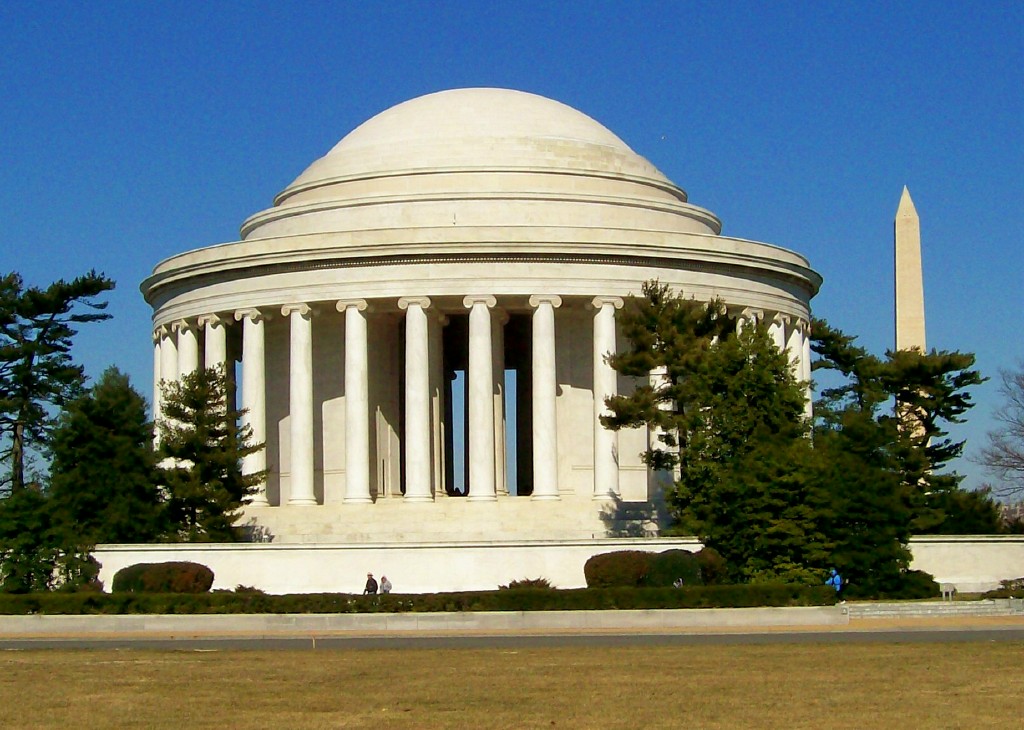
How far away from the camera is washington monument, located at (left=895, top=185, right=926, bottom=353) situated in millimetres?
99250

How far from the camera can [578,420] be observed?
9000cm

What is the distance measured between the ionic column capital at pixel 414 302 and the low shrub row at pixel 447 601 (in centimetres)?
2593

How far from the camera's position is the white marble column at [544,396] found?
277ft

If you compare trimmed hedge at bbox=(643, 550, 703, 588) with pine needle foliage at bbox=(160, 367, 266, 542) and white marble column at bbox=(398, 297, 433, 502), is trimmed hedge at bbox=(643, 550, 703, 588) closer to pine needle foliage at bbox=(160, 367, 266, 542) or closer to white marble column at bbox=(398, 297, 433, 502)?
pine needle foliage at bbox=(160, 367, 266, 542)

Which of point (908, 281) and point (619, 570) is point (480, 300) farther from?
point (908, 281)

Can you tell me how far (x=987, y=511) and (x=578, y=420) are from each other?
20729mm

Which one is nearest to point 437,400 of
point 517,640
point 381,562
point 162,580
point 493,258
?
point 493,258

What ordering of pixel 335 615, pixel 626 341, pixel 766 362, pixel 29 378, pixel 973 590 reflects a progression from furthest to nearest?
1. pixel 29 378
2. pixel 626 341
3. pixel 973 590
4. pixel 766 362
5. pixel 335 615

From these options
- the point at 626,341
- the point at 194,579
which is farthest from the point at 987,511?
the point at 194,579

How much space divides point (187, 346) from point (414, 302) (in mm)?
14362

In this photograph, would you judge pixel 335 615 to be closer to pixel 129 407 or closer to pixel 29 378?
pixel 129 407

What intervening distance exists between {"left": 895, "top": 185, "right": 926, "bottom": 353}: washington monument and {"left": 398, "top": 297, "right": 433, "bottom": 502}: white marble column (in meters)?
29.5

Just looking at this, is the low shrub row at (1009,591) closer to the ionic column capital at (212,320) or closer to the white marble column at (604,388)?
the white marble column at (604,388)

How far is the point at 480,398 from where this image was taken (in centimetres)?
8425
